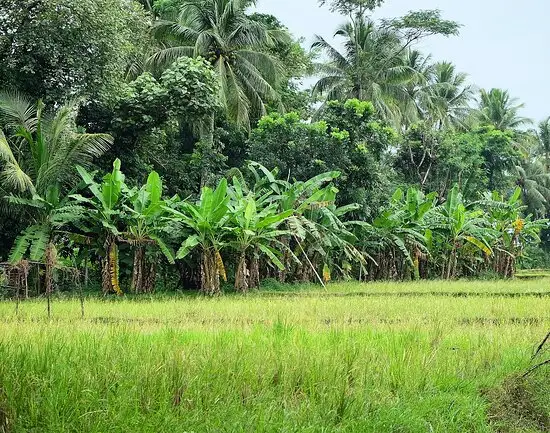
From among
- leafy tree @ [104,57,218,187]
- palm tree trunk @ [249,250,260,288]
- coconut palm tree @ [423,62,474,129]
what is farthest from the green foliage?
coconut palm tree @ [423,62,474,129]

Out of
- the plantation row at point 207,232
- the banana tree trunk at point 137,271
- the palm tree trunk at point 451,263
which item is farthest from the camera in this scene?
the palm tree trunk at point 451,263

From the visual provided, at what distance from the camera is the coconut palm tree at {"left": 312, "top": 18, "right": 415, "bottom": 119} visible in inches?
917

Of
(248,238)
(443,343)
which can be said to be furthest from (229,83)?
(443,343)

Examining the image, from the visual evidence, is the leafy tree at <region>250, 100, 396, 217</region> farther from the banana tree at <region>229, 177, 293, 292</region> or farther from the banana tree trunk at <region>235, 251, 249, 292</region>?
the banana tree trunk at <region>235, 251, 249, 292</region>

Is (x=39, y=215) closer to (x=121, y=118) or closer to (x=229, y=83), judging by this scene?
(x=121, y=118)

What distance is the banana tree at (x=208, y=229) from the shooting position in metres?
11.0

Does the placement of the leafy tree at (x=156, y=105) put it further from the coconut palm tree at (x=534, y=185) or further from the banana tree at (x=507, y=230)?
the coconut palm tree at (x=534, y=185)

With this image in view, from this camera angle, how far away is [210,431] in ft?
10.8

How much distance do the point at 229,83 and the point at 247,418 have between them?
51.1ft

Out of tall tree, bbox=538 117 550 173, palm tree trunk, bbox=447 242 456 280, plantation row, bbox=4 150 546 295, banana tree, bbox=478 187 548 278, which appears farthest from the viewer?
tall tree, bbox=538 117 550 173

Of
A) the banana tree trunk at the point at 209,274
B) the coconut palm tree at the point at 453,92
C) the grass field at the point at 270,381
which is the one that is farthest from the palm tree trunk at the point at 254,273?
the coconut palm tree at the point at 453,92

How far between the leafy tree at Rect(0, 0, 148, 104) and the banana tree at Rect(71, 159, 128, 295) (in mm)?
2487

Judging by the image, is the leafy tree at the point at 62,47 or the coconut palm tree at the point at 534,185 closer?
the leafy tree at the point at 62,47

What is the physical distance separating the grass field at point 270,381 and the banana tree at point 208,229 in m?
4.89
